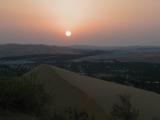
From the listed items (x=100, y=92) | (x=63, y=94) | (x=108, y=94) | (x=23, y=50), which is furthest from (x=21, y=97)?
(x=23, y=50)

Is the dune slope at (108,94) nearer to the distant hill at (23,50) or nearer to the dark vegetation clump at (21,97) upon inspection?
the dark vegetation clump at (21,97)

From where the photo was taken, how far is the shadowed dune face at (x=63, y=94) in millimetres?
14359

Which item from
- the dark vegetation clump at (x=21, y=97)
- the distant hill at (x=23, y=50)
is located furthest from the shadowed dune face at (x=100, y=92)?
the distant hill at (x=23, y=50)

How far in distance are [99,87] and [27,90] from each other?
5.73 metres

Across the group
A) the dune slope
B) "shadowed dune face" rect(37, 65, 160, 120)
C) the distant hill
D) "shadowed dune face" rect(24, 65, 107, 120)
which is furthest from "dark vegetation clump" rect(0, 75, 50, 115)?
the distant hill

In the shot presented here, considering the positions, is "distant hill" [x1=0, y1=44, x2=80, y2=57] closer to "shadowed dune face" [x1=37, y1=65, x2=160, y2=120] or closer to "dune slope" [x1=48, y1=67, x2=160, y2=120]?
"dune slope" [x1=48, y1=67, x2=160, y2=120]

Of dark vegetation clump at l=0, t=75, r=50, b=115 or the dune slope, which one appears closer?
dark vegetation clump at l=0, t=75, r=50, b=115

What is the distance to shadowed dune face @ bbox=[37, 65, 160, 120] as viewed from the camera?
51.0ft

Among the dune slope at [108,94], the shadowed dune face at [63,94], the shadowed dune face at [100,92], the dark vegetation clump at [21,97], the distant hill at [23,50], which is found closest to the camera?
the dark vegetation clump at [21,97]

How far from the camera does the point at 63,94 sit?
50.4 ft

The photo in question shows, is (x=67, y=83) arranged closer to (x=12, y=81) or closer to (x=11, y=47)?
(x=12, y=81)

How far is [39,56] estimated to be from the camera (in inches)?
3649

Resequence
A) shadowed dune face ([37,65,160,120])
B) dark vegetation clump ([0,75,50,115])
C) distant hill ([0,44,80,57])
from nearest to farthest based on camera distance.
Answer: dark vegetation clump ([0,75,50,115])
shadowed dune face ([37,65,160,120])
distant hill ([0,44,80,57])

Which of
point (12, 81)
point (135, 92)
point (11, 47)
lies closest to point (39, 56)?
point (11, 47)
